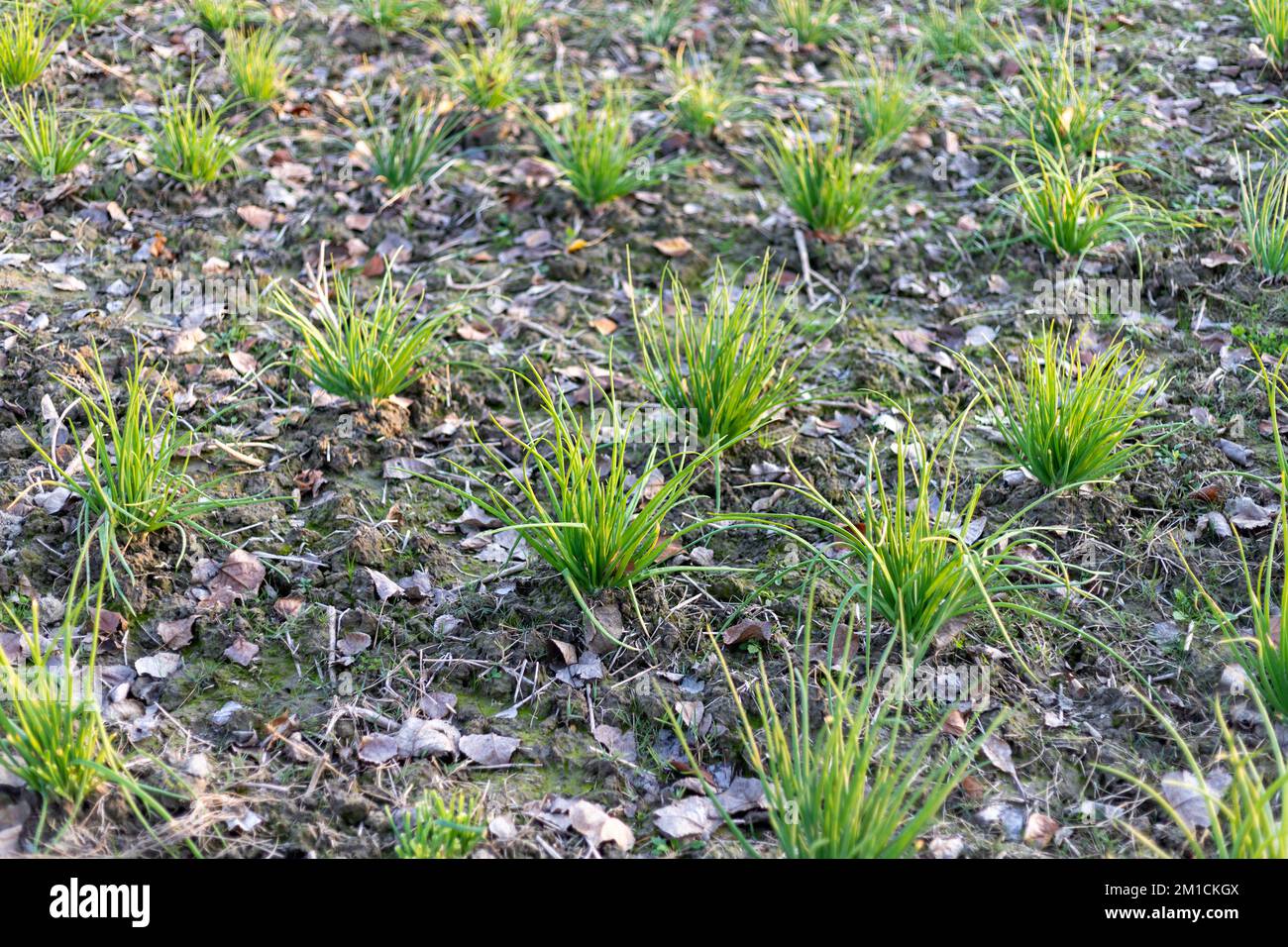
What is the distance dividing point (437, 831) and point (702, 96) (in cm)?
330

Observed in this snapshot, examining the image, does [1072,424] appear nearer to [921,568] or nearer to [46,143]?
[921,568]

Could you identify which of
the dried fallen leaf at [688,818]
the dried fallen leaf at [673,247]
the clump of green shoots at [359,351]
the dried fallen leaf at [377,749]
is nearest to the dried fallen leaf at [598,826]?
the dried fallen leaf at [688,818]

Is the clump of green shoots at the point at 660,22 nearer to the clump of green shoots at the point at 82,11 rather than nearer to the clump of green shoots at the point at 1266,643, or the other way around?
the clump of green shoots at the point at 82,11

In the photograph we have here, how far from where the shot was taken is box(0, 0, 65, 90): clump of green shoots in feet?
13.4

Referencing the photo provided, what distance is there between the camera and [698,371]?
2.85 metres

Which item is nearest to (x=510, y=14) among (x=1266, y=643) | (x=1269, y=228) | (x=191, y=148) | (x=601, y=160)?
(x=601, y=160)

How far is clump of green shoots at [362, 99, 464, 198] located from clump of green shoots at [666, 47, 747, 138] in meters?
0.94

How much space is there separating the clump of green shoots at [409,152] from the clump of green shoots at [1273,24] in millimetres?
3314

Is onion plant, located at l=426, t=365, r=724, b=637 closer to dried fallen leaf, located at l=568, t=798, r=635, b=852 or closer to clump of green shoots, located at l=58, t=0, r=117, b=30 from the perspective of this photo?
dried fallen leaf, located at l=568, t=798, r=635, b=852

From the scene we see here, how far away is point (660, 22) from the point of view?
4.96 meters

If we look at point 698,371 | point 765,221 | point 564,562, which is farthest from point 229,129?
point 564,562

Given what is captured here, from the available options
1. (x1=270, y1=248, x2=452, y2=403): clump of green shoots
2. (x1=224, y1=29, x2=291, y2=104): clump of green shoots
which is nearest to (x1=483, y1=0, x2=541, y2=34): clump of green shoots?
(x1=224, y1=29, x2=291, y2=104): clump of green shoots

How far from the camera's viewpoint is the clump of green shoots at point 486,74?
441cm
